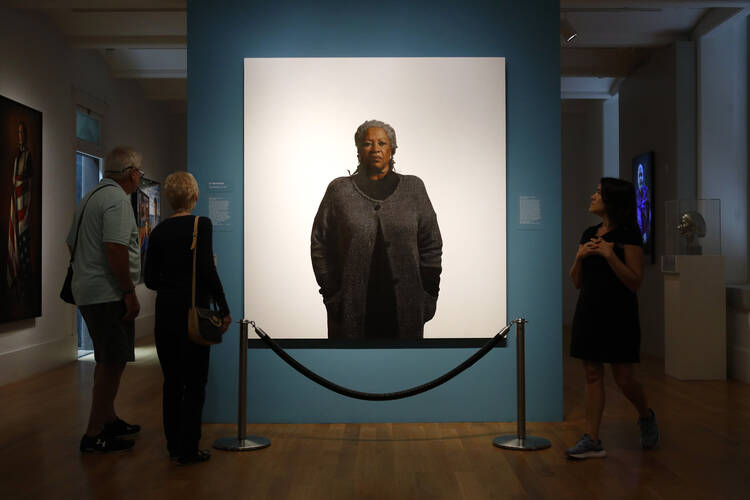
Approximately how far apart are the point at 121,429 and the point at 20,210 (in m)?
3.72

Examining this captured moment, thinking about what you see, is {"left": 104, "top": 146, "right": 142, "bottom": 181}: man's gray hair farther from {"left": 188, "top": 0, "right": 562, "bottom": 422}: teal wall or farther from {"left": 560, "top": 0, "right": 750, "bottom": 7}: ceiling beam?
{"left": 560, "top": 0, "right": 750, "bottom": 7}: ceiling beam

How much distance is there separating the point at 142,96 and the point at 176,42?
3.17 meters

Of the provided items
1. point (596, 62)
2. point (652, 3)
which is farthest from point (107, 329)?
point (596, 62)

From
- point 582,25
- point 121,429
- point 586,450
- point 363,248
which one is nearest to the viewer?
point 586,450

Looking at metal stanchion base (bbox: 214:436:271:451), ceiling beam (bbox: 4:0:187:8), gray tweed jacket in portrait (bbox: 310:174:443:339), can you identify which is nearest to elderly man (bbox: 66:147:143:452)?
metal stanchion base (bbox: 214:436:271:451)

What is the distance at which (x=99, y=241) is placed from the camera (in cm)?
470

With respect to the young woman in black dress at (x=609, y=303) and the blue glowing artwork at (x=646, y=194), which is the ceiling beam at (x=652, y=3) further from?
the young woman in black dress at (x=609, y=303)

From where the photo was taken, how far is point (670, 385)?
24.3 feet

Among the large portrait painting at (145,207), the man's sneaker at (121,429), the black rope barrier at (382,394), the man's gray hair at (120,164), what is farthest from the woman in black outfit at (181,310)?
the large portrait painting at (145,207)

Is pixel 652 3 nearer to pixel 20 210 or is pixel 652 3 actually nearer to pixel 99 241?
pixel 99 241

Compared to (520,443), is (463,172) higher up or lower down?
higher up

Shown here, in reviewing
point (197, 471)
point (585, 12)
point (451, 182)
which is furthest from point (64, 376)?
point (585, 12)

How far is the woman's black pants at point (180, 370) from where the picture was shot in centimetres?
427

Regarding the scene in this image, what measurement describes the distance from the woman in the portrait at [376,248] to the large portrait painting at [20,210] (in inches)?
150
